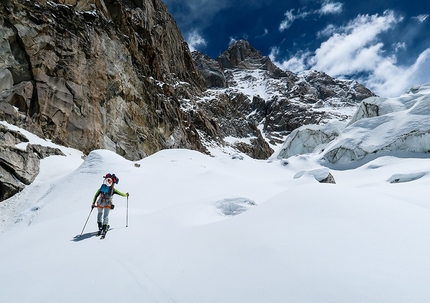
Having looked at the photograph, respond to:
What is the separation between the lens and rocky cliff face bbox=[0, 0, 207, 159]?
2234cm

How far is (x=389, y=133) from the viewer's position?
21.7 metres

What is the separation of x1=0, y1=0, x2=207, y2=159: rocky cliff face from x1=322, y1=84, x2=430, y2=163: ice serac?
25.7 m

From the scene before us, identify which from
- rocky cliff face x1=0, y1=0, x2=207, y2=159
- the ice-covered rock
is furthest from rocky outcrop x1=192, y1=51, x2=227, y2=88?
the ice-covered rock

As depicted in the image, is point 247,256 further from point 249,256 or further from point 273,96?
point 273,96

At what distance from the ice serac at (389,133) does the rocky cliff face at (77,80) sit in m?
25.7

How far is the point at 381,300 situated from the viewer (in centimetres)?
212

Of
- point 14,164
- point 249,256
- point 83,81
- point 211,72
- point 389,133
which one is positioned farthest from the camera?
point 211,72

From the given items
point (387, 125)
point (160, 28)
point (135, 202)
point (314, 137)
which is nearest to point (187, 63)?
point (160, 28)

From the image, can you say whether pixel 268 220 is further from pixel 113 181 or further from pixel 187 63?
pixel 187 63

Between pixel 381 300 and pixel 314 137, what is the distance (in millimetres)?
37046

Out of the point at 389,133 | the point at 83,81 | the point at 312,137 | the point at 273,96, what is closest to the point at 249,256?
the point at 389,133

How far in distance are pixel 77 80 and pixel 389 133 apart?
107ft

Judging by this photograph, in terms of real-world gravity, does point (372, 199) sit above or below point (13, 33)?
below

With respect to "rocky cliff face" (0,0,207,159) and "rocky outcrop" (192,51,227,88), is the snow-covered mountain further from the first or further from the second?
"rocky outcrop" (192,51,227,88)
